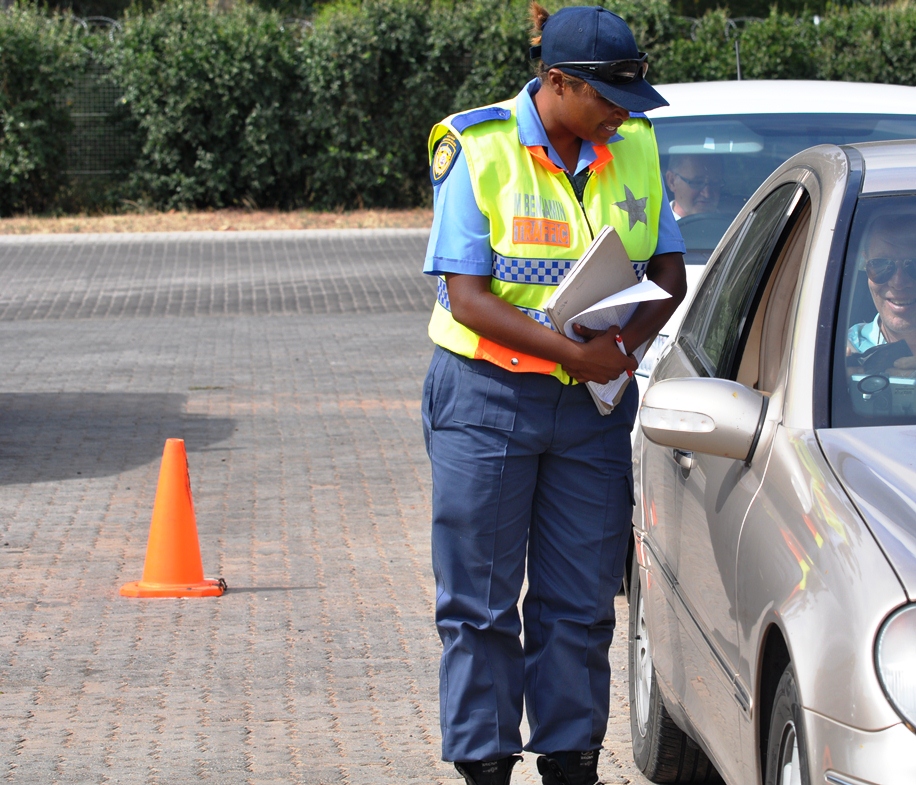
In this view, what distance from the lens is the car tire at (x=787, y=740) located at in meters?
2.28

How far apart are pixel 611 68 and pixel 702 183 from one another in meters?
3.03

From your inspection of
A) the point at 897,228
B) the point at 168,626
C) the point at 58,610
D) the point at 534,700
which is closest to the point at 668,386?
the point at 897,228

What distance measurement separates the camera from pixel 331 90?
21.9 metres

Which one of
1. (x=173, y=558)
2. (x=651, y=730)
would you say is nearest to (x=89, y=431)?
(x=173, y=558)

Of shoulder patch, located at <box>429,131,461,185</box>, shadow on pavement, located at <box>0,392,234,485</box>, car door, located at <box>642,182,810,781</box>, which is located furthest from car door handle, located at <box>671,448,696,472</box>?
shadow on pavement, located at <box>0,392,234,485</box>

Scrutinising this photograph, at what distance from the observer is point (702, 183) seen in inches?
241

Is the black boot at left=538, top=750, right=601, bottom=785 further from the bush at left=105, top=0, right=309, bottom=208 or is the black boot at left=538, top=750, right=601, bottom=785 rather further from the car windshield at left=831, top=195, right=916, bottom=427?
the bush at left=105, top=0, right=309, bottom=208

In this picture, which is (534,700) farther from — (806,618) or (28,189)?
(28,189)

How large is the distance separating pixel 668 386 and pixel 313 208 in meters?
20.2

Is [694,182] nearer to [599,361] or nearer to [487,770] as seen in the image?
[599,361]

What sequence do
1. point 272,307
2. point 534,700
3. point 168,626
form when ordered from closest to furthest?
1. point 534,700
2. point 168,626
3. point 272,307

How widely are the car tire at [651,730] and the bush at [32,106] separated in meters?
19.1

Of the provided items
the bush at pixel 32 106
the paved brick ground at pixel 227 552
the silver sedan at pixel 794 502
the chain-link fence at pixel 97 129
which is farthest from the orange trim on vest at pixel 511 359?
the chain-link fence at pixel 97 129

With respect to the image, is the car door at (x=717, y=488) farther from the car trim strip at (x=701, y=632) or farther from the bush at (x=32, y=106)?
the bush at (x=32, y=106)
